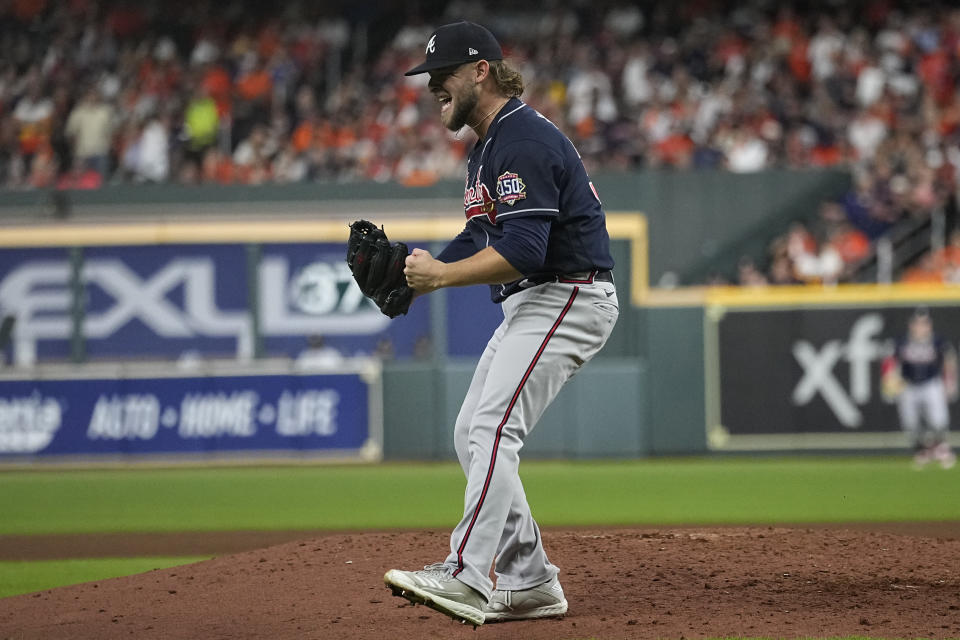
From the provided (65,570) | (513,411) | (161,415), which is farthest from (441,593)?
(161,415)

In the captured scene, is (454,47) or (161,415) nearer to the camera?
(454,47)

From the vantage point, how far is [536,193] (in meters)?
4.57

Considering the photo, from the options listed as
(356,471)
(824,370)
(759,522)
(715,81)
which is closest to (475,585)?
(759,522)

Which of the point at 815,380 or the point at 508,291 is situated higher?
the point at 508,291

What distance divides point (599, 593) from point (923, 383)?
32.0 ft

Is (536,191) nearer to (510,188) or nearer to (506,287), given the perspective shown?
(510,188)

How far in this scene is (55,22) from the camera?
20.2 meters

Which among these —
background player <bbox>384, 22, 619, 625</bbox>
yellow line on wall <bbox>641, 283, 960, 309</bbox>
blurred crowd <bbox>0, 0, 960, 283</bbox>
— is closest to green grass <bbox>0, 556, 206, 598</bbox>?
background player <bbox>384, 22, 619, 625</bbox>

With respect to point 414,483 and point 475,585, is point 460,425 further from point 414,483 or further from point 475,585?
point 414,483

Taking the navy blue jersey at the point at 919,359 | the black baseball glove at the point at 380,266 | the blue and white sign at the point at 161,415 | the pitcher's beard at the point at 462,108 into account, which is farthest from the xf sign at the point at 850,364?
the pitcher's beard at the point at 462,108

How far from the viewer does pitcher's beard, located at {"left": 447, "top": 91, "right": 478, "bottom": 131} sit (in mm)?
4750

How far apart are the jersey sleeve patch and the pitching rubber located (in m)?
1.36

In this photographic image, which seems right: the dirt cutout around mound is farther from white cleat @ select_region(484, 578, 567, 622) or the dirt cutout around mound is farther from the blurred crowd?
the blurred crowd

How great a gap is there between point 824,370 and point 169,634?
11924 mm
